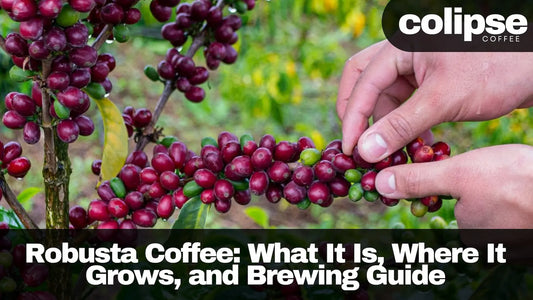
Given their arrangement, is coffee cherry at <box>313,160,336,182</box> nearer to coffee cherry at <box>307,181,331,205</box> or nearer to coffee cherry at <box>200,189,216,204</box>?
coffee cherry at <box>307,181,331,205</box>

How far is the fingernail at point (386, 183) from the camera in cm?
97

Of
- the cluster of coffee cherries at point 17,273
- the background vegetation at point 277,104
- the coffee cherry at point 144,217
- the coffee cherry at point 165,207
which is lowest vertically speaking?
the cluster of coffee cherries at point 17,273

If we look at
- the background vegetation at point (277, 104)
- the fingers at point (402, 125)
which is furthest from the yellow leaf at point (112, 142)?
the background vegetation at point (277, 104)

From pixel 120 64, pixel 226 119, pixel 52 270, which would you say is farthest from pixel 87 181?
pixel 52 270

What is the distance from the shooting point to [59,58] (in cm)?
90

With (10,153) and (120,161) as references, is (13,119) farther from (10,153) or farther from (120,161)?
(120,161)

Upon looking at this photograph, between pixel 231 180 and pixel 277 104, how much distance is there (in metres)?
2.48

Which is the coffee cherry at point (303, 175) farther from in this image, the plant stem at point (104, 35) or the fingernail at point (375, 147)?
the plant stem at point (104, 35)


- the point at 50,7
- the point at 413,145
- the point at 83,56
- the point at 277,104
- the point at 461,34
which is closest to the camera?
the point at 50,7

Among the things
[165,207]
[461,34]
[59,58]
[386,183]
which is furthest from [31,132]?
[461,34]

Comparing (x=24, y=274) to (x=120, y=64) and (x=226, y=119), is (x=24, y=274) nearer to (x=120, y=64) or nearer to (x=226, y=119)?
(x=226, y=119)

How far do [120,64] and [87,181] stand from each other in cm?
174

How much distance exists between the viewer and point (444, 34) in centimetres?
131

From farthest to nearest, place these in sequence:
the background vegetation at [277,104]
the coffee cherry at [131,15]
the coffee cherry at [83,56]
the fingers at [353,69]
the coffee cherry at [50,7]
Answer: the background vegetation at [277,104] → the fingers at [353,69] → the coffee cherry at [131,15] → the coffee cherry at [83,56] → the coffee cherry at [50,7]
